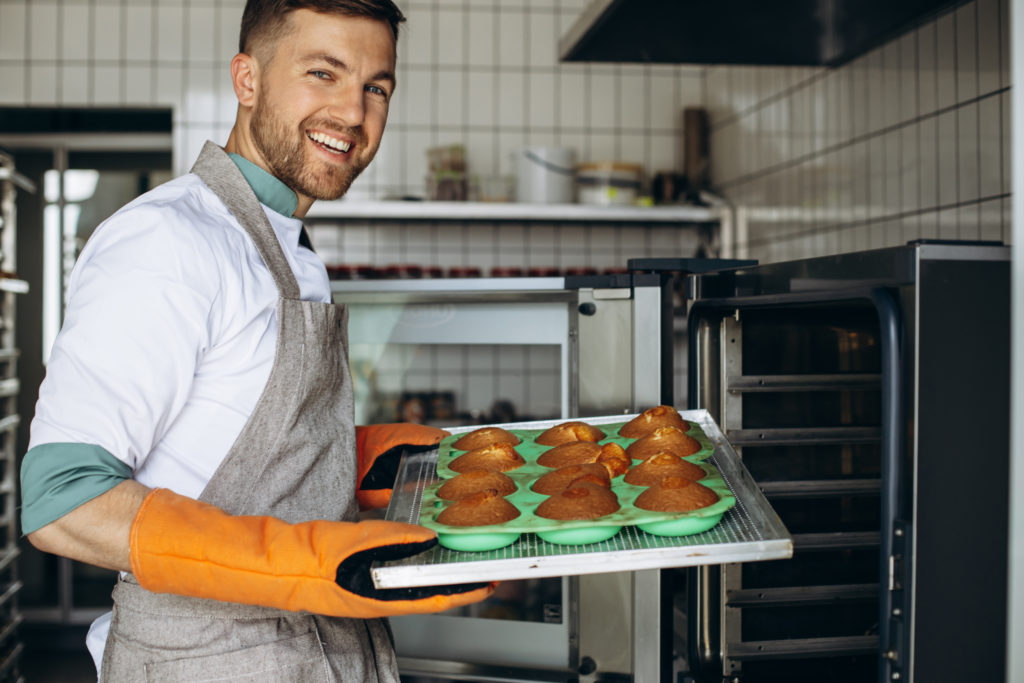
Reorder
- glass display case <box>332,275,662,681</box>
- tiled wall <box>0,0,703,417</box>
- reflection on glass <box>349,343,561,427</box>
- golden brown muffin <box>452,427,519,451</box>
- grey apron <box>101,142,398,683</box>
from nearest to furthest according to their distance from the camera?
grey apron <box>101,142,398,683</box> < golden brown muffin <box>452,427,519,451</box> < glass display case <box>332,275,662,681</box> < reflection on glass <box>349,343,561,427</box> < tiled wall <box>0,0,703,417</box>

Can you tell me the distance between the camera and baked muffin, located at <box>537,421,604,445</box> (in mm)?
1152

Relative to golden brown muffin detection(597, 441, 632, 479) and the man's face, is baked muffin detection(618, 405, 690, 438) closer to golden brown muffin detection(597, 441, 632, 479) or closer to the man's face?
golden brown muffin detection(597, 441, 632, 479)

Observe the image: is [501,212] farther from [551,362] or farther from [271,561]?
[271,561]

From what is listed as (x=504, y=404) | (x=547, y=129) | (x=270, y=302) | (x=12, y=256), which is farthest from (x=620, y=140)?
(x=270, y=302)

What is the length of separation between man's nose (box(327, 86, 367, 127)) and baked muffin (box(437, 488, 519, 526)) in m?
0.52

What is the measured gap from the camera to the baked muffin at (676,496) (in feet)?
2.80

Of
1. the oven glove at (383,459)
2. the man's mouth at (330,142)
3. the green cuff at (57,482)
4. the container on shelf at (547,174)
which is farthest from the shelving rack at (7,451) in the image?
the green cuff at (57,482)

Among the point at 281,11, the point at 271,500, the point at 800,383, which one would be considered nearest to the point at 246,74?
Answer: the point at 281,11

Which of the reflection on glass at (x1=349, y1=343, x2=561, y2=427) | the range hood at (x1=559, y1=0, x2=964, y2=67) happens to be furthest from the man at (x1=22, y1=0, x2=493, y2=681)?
the reflection on glass at (x1=349, y1=343, x2=561, y2=427)

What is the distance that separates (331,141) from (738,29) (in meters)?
1.29

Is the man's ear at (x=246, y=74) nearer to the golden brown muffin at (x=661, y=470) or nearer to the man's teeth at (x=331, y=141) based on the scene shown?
the man's teeth at (x=331, y=141)

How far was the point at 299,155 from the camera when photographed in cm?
110

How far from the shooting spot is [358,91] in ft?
3.57

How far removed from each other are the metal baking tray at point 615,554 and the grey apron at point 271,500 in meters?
0.18
